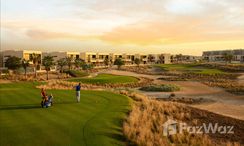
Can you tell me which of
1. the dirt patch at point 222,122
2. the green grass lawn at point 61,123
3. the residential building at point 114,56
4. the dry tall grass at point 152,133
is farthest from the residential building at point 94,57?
the dry tall grass at point 152,133

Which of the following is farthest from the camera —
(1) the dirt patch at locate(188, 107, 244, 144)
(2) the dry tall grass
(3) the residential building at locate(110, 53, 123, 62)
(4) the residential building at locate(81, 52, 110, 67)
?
(3) the residential building at locate(110, 53, 123, 62)

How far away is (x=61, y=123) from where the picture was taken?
54.1 ft

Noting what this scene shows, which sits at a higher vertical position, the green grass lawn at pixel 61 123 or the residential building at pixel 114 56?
the residential building at pixel 114 56

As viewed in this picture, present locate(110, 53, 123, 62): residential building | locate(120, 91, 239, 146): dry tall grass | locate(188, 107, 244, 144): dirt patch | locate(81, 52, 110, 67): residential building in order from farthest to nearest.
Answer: locate(110, 53, 123, 62): residential building, locate(81, 52, 110, 67): residential building, locate(188, 107, 244, 144): dirt patch, locate(120, 91, 239, 146): dry tall grass

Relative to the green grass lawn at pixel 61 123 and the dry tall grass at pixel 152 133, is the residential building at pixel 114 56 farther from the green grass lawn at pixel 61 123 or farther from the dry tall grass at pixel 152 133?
the dry tall grass at pixel 152 133

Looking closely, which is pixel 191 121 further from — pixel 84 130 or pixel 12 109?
pixel 12 109

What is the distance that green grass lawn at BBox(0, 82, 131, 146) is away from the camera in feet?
45.9

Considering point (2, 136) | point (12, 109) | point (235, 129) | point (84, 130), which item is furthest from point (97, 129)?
point (235, 129)

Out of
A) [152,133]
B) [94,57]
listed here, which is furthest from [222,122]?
[94,57]

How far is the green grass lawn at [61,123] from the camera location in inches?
551

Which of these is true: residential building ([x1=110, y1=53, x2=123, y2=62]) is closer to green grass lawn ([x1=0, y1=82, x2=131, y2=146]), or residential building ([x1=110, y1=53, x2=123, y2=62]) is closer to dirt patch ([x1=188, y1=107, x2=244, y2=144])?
dirt patch ([x1=188, y1=107, x2=244, y2=144])

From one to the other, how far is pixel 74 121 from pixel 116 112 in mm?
4239

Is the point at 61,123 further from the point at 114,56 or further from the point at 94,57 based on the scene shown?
the point at 114,56

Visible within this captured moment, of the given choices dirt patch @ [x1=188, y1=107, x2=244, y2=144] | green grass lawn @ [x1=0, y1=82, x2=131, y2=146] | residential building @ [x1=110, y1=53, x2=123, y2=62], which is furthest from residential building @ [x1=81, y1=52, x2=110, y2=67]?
green grass lawn @ [x1=0, y1=82, x2=131, y2=146]
